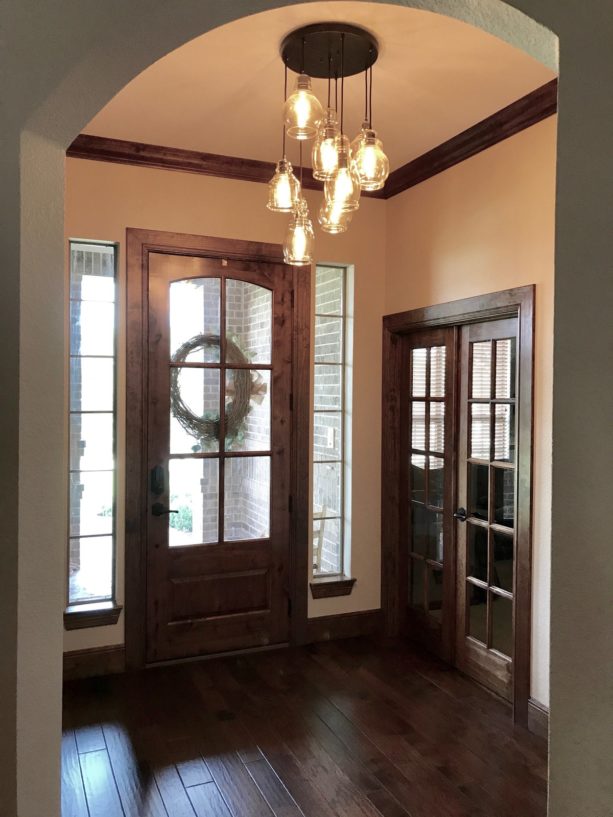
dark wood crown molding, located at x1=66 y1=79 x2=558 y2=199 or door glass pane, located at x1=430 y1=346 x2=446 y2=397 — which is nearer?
dark wood crown molding, located at x1=66 y1=79 x2=558 y2=199

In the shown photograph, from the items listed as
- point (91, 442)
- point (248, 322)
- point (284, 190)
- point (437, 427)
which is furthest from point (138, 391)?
point (437, 427)

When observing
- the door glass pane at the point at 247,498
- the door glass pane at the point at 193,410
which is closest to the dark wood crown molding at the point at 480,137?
the door glass pane at the point at 193,410

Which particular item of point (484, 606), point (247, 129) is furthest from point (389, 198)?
point (484, 606)

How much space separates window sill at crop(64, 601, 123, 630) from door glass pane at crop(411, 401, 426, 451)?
1.97 metres

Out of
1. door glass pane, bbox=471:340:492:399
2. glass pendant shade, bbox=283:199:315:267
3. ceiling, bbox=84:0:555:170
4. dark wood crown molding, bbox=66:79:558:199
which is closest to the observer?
ceiling, bbox=84:0:555:170

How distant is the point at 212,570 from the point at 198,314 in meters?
1.50

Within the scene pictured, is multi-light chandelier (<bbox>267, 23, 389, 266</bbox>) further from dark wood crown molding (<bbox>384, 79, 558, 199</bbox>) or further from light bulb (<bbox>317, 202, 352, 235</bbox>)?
dark wood crown molding (<bbox>384, 79, 558, 199</bbox>)

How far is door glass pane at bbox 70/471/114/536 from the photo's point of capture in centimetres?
356

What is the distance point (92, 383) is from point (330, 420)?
147 cm

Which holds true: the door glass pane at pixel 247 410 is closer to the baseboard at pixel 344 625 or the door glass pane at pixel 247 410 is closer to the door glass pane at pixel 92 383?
the door glass pane at pixel 92 383

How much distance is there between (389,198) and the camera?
164 inches

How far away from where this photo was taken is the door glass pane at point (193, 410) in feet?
12.3

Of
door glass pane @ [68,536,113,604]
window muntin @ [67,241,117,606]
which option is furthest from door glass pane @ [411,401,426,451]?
door glass pane @ [68,536,113,604]

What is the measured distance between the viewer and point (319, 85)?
289 centimetres
